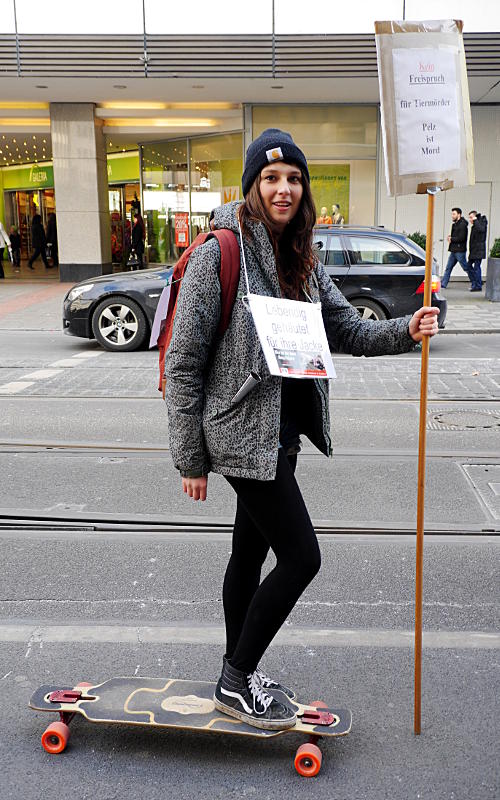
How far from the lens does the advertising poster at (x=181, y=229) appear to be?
2397 centimetres

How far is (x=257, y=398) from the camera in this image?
8.23 ft

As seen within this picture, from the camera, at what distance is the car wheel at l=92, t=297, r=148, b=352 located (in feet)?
36.7

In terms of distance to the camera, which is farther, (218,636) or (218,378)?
(218,636)

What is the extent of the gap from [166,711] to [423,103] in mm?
2208

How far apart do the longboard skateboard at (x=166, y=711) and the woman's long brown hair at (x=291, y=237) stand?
140 cm

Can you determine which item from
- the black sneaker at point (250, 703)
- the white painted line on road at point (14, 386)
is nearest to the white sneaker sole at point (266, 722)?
the black sneaker at point (250, 703)

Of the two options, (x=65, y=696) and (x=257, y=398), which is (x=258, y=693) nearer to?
(x=65, y=696)

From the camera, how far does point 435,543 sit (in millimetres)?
4500

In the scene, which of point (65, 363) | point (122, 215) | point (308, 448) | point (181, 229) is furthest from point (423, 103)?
point (122, 215)

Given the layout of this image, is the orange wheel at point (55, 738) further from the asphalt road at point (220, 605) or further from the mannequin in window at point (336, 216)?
the mannequin in window at point (336, 216)

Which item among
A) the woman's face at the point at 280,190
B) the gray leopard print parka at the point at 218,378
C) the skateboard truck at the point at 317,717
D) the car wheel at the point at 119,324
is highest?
the woman's face at the point at 280,190

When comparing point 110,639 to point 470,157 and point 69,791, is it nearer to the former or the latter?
point 69,791

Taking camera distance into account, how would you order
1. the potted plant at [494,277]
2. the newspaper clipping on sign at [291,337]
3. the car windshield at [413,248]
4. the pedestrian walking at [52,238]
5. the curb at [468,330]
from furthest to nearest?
the pedestrian walking at [52,238] < the potted plant at [494,277] < the curb at [468,330] < the car windshield at [413,248] < the newspaper clipping on sign at [291,337]

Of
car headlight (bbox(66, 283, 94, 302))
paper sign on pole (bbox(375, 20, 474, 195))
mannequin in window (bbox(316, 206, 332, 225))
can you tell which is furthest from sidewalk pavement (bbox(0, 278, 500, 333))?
paper sign on pole (bbox(375, 20, 474, 195))
